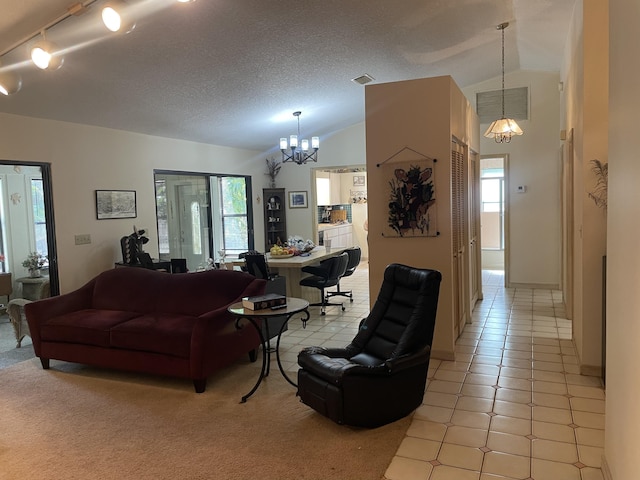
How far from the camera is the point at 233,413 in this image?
11.0 feet

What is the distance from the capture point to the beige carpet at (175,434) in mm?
2662

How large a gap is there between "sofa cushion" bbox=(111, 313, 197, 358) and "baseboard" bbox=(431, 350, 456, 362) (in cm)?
212

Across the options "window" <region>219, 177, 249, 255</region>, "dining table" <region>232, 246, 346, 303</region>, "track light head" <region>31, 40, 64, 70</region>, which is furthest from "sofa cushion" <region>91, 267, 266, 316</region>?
"window" <region>219, 177, 249, 255</region>

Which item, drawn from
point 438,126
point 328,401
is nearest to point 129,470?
point 328,401

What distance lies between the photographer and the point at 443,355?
4285 millimetres

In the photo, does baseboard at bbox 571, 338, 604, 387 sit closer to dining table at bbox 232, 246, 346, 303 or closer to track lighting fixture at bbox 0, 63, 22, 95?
dining table at bbox 232, 246, 346, 303

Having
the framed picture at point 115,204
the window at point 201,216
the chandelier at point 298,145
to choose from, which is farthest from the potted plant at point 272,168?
the framed picture at point 115,204

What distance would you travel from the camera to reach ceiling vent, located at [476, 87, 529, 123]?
24.2 feet

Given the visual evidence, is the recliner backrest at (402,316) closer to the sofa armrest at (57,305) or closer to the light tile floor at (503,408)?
the light tile floor at (503,408)

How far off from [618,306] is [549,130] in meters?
5.86

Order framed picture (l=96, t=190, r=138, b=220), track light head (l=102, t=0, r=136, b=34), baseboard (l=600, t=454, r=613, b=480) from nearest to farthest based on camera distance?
baseboard (l=600, t=454, r=613, b=480), track light head (l=102, t=0, r=136, b=34), framed picture (l=96, t=190, r=138, b=220)

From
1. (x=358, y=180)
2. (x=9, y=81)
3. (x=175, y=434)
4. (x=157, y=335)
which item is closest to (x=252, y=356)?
(x=157, y=335)

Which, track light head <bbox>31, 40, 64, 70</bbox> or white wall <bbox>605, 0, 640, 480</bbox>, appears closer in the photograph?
white wall <bbox>605, 0, 640, 480</bbox>

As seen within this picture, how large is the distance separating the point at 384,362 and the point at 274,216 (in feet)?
21.5
